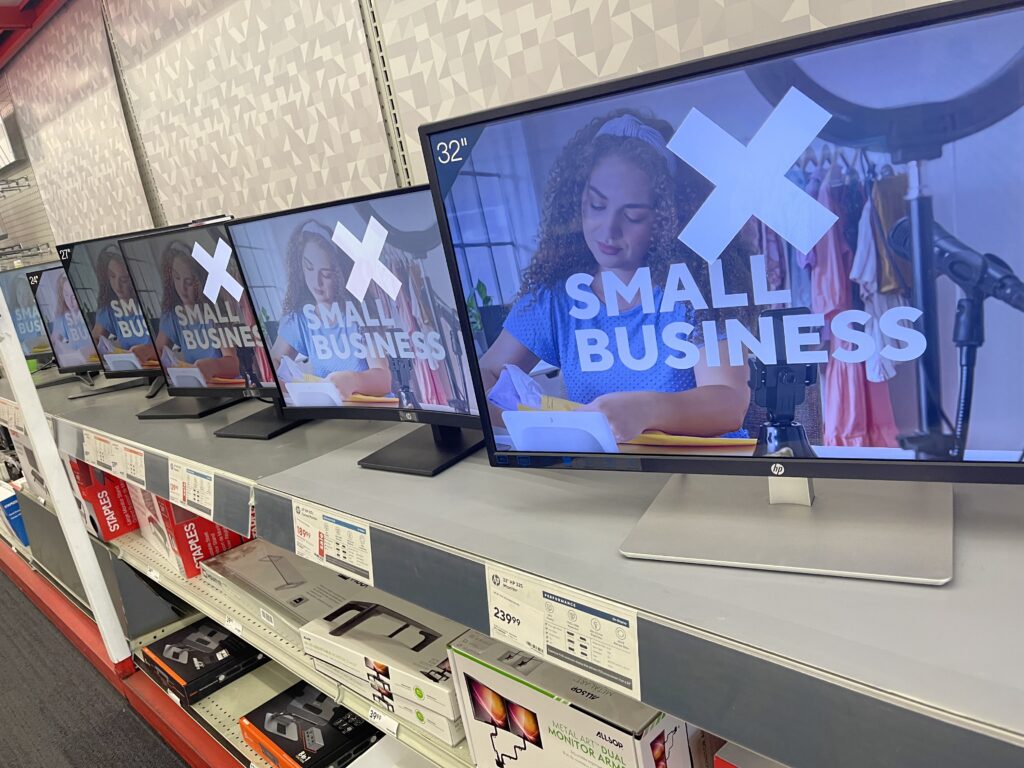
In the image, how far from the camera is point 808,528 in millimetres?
736

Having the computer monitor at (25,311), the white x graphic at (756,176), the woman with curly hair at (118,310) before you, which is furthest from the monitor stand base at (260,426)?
the computer monitor at (25,311)

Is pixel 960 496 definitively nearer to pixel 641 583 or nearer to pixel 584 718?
pixel 641 583

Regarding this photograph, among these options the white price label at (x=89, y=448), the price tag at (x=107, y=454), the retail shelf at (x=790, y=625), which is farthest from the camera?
the white price label at (x=89, y=448)

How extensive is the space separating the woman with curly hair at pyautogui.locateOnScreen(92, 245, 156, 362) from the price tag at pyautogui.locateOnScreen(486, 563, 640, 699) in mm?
1498

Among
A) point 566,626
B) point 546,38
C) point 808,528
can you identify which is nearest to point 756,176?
point 808,528

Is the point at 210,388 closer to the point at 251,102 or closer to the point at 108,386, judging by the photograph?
the point at 251,102

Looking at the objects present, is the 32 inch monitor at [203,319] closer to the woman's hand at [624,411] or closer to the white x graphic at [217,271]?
the white x graphic at [217,271]

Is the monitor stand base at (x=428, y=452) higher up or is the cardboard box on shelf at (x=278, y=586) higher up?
the monitor stand base at (x=428, y=452)

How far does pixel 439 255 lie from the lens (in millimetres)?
1043

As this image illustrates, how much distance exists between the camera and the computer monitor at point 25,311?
256 cm

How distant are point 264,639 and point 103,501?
0.97 meters

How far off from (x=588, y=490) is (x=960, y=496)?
0.42 metres

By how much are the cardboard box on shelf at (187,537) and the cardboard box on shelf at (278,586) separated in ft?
0.10

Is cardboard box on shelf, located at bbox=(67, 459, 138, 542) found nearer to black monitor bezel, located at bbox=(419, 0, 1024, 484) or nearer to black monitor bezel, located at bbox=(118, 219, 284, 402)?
black monitor bezel, located at bbox=(118, 219, 284, 402)
